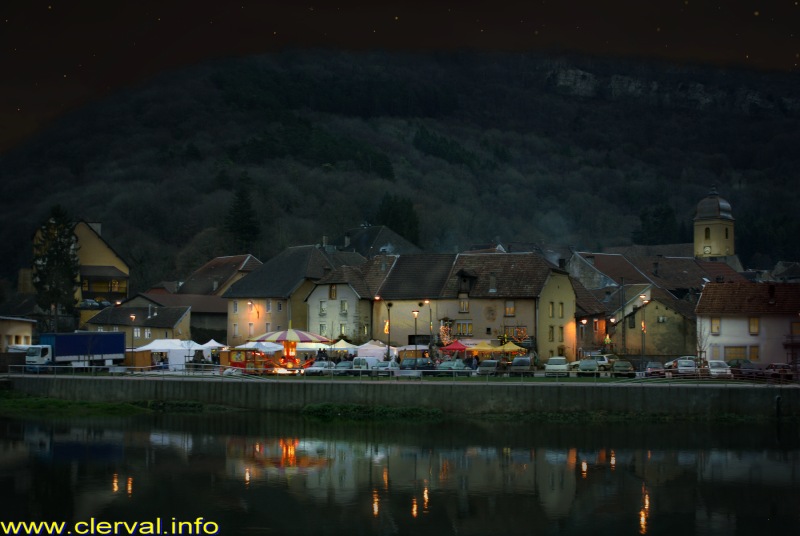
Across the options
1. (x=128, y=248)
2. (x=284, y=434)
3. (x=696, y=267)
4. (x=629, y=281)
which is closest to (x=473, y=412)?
(x=284, y=434)

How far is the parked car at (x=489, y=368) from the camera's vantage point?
71.3m

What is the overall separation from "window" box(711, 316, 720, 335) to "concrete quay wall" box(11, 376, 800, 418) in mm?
18234

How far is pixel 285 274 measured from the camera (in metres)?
100

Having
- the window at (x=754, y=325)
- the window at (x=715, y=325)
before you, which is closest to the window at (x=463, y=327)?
the window at (x=715, y=325)

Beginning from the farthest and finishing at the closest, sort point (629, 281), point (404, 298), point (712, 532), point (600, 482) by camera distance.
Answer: point (629, 281)
point (404, 298)
point (600, 482)
point (712, 532)

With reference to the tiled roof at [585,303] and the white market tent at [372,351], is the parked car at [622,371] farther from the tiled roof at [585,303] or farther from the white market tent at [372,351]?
the tiled roof at [585,303]

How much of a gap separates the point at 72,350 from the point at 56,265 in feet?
105

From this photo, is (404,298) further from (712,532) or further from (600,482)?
(712,532)

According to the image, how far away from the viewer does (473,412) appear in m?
63.9

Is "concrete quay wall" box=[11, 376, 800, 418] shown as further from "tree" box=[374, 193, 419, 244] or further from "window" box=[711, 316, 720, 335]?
"tree" box=[374, 193, 419, 244]

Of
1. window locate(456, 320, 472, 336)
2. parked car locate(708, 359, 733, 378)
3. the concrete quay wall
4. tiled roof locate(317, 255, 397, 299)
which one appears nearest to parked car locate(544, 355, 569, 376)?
the concrete quay wall

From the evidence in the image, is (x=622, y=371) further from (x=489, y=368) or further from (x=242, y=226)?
(x=242, y=226)

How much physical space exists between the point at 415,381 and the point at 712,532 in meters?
29.6

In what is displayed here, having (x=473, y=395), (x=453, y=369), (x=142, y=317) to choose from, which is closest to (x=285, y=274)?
(x=142, y=317)
